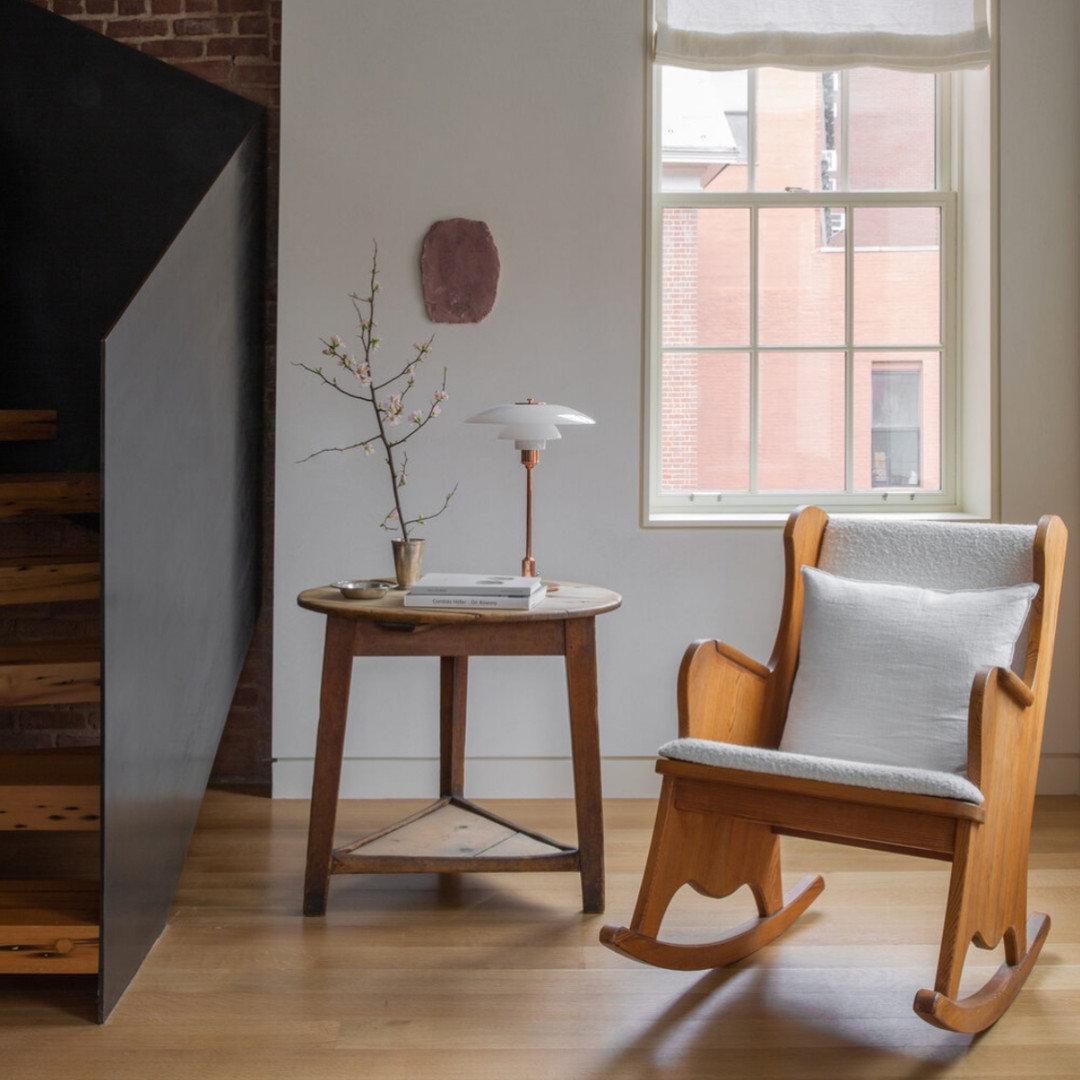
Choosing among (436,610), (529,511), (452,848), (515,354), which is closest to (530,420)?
(529,511)

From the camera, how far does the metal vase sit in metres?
2.87

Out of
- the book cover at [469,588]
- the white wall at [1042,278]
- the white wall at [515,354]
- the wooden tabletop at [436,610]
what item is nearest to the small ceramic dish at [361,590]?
the wooden tabletop at [436,610]

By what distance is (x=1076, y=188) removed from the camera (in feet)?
11.9

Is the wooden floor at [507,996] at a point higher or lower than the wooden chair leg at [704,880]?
lower

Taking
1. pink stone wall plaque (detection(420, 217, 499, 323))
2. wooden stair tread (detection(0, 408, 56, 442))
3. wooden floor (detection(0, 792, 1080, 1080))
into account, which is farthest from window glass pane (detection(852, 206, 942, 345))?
wooden stair tread (detection(0, 408, 56, 442))

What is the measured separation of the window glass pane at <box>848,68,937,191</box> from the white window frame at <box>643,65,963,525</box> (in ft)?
0.12

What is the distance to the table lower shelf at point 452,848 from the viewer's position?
265 centimetres

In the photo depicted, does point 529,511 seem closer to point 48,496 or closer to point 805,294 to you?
point 48,496

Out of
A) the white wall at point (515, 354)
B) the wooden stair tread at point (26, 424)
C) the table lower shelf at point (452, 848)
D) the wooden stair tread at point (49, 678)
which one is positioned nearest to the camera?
the wooden stair tread at point (49, 678)

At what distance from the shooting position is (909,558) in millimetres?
2668

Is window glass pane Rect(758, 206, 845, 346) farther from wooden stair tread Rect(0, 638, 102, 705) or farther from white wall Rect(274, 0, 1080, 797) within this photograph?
wooden stair tread Rect(0, 638, 102, 705)

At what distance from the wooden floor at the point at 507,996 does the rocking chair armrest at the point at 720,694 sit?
47cm

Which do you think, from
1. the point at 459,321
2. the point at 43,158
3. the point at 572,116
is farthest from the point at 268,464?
the point at 572,116

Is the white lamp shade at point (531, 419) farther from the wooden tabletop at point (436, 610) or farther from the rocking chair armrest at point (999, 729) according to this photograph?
the rocking chair armrest at point (999, 729)
